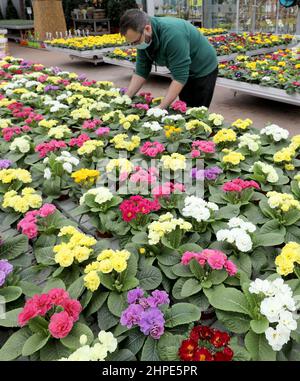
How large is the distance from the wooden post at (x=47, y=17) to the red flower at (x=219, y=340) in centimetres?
1510

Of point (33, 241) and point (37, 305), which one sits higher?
point (37, 305)

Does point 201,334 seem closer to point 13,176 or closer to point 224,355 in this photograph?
point 224,355

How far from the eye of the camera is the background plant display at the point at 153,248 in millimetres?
1258

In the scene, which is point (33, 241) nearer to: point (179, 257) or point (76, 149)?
point (179, 257)

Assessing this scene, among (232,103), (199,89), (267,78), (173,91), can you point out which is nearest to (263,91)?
(267,78)

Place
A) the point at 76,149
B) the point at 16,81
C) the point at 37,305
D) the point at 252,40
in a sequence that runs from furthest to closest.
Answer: the point at 252,40 → the point at 16,81 → the point at 76,149 → the point at 37,305

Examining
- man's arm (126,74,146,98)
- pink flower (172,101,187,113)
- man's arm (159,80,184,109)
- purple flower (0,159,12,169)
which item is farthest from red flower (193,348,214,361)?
man's arm (126,74,146,98)

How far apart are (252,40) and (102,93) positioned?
7.75 meters

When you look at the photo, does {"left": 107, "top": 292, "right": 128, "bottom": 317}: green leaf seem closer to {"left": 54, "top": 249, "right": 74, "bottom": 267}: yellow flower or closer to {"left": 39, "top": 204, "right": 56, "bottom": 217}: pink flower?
{"left": 54, "top": 249, "right": 74, "bottom": 267}: yellow flower

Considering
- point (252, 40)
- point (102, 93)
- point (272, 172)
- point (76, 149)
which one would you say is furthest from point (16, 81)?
point (252, 40)

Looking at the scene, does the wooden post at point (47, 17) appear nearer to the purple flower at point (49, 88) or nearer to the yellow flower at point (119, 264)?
the purple flower at point (49, 88)

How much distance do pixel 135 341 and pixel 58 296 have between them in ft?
1.07

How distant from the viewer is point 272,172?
2.11 meters

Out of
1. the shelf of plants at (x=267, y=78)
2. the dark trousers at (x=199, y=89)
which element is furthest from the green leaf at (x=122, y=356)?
the shelf of plants at (x=267, y=78)
